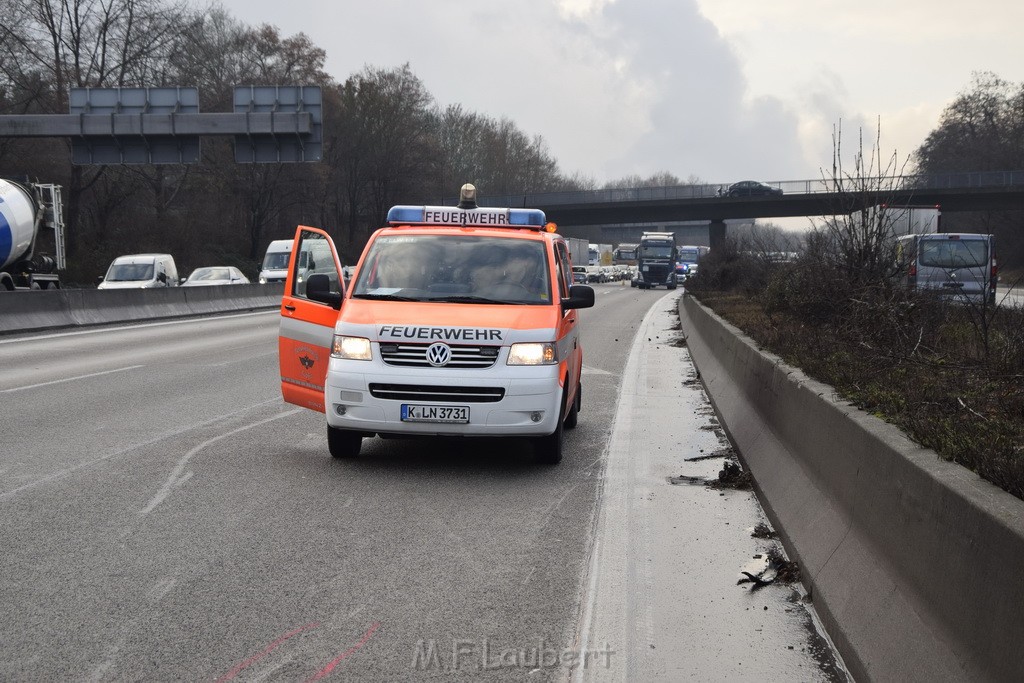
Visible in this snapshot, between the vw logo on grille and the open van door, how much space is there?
1145 millimetres

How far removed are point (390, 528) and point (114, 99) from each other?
132 feet

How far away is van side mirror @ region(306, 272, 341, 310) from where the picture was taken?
31.0 ft

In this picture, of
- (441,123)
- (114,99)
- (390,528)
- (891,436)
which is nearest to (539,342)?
(390,528)

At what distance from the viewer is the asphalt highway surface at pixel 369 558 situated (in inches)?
186

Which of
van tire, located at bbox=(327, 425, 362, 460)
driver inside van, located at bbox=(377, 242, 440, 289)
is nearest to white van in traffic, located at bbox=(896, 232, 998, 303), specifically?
driver inside van, located at bbox=(377, 242, 440, 289)

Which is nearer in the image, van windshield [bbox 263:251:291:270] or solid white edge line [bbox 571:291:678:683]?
solid white edge line [bbox 571:291:678:683]

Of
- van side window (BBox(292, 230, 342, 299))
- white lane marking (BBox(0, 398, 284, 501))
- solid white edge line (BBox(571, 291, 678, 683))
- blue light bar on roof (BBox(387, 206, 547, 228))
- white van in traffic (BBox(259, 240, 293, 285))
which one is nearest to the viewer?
solid white edge line (BBox(571, 291, 678, 683))

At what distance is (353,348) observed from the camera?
29.3 ft

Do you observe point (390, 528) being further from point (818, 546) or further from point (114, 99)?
point (114, 99)

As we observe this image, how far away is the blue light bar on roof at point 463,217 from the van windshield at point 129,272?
2620 cm

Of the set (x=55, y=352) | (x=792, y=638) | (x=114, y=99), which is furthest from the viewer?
(x=114, y=99)

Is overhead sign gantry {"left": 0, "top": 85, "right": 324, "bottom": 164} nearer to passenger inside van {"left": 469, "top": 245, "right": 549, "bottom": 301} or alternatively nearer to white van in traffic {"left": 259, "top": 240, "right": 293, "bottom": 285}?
white van in traffic {"left": 259, "top": 240, "right": 293, "bottom": 285}

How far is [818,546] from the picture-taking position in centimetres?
576

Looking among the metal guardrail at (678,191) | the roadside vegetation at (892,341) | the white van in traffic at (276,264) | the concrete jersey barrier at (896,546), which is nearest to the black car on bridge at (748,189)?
the metal guardrail at (678,191)
